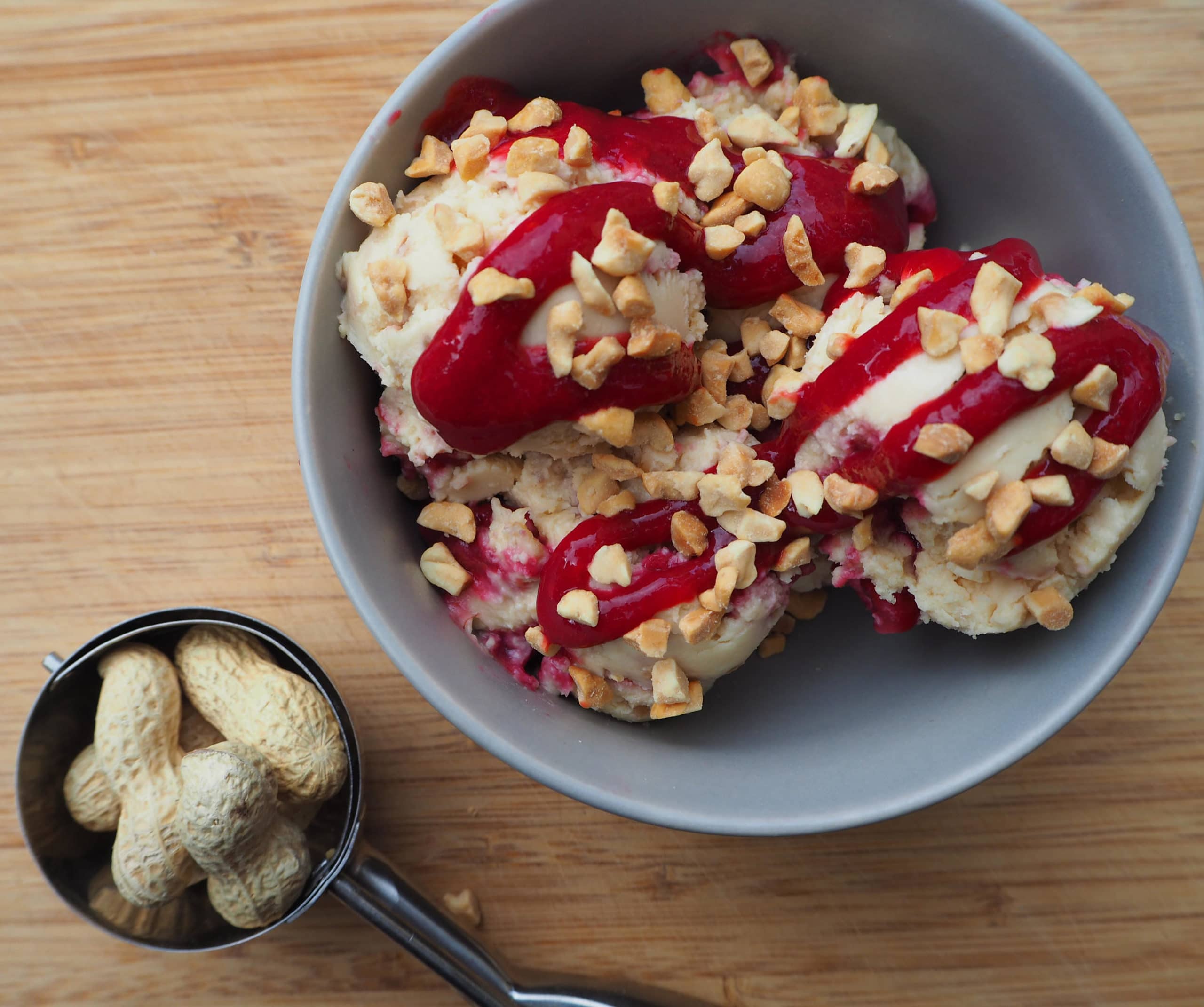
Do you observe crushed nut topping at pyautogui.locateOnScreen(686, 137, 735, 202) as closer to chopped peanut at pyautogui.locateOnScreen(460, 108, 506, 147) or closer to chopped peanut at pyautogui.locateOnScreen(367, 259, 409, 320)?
chopped peanut at pyautogui.locateOnScreen(460, 108, 506, 147)

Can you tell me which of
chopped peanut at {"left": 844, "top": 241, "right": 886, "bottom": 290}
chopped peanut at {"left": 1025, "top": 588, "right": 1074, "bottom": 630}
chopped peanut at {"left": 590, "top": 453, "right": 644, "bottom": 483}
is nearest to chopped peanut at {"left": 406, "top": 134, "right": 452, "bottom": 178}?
chopped peanut at {"left": 590, "top": 453, "right": 644, "bottom": 483}

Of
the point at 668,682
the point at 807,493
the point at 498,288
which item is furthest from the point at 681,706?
the point at 498,288

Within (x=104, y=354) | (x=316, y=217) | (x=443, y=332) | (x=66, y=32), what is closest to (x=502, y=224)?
(x=443, y=332)

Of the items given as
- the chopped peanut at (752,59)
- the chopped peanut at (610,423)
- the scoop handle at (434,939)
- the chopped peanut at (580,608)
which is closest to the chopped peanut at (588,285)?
the chopped peanut at (610,423)

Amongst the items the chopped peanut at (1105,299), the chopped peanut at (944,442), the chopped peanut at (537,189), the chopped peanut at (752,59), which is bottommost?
the chopped peanut at (944,442)

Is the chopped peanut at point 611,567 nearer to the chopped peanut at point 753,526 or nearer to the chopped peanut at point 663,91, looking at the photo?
the chopped peanut at point 753,526

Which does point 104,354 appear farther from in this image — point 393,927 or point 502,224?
point 393,927
